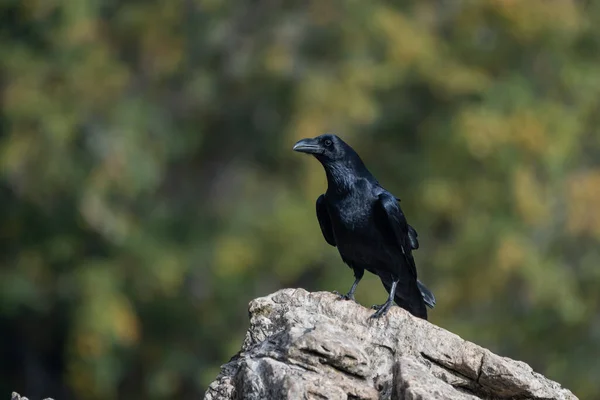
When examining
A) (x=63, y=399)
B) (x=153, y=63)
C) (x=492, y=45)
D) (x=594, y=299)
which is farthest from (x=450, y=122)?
(x=63, y=399)

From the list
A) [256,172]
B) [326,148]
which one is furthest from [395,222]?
[256,172]

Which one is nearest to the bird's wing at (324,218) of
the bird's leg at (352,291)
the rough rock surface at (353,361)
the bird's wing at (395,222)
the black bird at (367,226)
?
the black bird at (367,226)

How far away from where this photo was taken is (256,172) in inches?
898

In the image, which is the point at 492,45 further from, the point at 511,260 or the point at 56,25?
the point at 56,25

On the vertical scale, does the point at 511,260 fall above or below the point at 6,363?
above

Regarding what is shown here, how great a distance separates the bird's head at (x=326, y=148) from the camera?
8.67 meters

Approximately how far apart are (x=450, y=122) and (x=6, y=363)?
9.27 metres

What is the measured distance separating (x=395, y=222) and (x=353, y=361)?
1869 millimetres

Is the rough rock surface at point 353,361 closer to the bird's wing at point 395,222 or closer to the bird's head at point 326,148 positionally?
the bird's wing at point 395,222

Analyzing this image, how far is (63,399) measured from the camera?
22.6 m

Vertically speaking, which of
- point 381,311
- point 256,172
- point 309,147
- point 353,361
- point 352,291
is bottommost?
point 353,361

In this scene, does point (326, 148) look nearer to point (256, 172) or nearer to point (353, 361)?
point (353, 361)

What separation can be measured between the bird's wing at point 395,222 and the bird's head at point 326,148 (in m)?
0.41

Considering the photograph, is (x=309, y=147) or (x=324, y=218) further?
(x=324, y=218)
